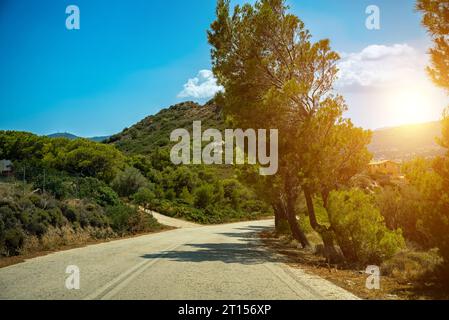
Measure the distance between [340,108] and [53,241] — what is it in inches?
514

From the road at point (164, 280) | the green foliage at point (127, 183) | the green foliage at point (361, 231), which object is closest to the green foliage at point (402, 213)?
the green foliage at point (361, 231)

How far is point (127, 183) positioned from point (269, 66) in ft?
136

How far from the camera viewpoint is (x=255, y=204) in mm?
74188

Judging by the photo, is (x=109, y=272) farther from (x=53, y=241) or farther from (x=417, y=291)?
(x=53, y=241)

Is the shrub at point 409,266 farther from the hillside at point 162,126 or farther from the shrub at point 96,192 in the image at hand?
the hillside at point 162,126

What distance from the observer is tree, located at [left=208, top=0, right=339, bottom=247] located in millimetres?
17062

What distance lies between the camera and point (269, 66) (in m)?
17.9

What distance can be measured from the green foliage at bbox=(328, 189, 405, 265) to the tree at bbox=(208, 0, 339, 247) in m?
3.87

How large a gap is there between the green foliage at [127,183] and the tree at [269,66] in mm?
39478

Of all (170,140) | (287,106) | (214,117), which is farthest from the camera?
(214,117)

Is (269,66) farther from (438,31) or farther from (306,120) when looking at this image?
(438,31)

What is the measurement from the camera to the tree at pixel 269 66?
17.1 m

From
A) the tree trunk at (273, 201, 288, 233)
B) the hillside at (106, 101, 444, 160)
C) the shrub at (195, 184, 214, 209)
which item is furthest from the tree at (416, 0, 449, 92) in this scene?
the hillside at (106, 101, 444, 160)
